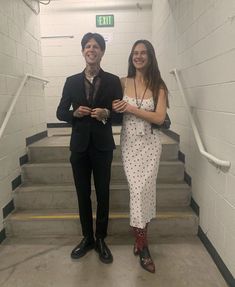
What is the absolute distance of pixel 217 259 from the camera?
1.98 metres

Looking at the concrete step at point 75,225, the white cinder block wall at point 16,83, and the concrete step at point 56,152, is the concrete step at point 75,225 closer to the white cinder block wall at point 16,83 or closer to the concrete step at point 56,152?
the white cinder block wall at point 16,83

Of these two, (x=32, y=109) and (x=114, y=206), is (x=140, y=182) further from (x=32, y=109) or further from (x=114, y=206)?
(x=32, y=109)

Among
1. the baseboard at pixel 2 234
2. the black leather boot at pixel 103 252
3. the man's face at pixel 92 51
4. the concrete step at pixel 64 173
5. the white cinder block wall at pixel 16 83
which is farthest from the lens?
the concrete step at pixel 64 173

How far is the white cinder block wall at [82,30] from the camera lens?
15.3ft

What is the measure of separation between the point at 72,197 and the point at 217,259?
4.32ft

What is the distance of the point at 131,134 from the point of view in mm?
1964

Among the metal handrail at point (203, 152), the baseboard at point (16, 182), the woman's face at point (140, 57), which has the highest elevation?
the woman's face at point (140, 57)

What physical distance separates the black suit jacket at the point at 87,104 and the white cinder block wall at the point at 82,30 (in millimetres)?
3114

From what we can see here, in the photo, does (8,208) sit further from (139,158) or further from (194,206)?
(194,206)

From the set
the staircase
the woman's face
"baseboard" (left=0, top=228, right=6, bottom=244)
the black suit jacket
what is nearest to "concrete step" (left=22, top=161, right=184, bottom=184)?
the staircase

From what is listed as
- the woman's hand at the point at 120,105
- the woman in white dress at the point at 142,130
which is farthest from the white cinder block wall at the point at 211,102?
the woman's hand at the point at 120,105

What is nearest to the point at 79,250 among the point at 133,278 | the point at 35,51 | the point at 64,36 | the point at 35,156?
the point at 133,278

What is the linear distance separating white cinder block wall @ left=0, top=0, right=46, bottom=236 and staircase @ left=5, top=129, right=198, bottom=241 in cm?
15

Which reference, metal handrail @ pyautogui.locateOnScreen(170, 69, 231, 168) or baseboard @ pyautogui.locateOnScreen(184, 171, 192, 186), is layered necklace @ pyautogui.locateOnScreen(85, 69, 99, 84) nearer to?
metal handrail @ pyautogui.locateOnScreen(170, 69, 231, 168)
